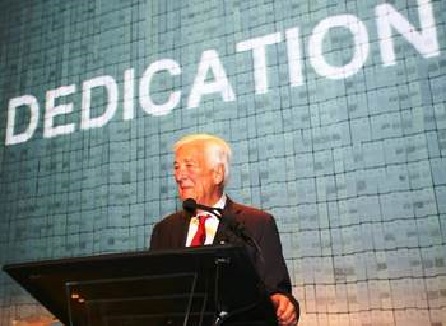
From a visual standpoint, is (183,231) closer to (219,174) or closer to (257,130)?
(219,174)

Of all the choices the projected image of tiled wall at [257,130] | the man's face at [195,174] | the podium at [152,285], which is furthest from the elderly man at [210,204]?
the projected image of tiled wall at [257,130]

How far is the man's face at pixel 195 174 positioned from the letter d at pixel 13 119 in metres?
1.45

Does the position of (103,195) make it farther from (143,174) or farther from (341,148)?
(341,148)

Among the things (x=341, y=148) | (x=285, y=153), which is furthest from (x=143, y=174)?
(x=341, y=148)

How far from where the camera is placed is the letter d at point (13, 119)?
269cm

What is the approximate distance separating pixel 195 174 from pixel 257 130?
2.78ft

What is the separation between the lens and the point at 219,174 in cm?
147

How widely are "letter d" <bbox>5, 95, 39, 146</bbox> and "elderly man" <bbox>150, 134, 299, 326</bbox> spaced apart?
1405 millimetres

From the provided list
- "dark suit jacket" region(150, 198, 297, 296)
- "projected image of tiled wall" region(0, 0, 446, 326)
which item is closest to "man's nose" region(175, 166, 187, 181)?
"dark suit jacket" region(150, 198, 297, 296)

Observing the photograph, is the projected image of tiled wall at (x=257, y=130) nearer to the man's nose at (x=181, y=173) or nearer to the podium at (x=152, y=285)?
the man's nose at (x=181, y=173)

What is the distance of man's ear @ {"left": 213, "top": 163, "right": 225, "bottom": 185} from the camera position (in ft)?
4.78

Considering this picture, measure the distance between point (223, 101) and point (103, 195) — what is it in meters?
0.63

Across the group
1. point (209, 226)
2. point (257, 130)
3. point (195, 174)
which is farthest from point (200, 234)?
Result: point (257, 130)

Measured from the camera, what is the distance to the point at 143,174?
242 centimetres
